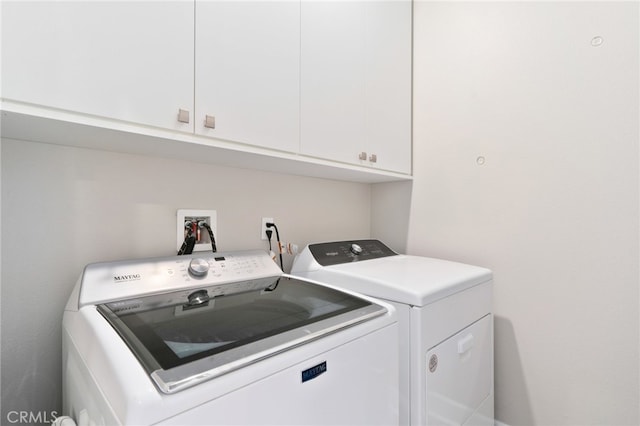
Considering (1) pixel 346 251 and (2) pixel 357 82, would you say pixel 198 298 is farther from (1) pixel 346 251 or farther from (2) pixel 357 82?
(2) pixel 357 82

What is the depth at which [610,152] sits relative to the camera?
120cm

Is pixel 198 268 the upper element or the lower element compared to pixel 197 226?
lower

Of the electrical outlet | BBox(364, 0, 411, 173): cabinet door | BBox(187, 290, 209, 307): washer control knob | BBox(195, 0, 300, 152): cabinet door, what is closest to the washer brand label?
BBox(187, 290, 209, 307): washer control knob

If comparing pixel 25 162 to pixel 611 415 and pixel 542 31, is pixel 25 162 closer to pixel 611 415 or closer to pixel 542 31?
pixel 542 31

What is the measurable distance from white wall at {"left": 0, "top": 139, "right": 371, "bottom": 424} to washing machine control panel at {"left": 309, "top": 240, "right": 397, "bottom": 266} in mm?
404

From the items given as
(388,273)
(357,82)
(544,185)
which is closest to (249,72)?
(357,82)

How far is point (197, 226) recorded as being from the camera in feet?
4.09

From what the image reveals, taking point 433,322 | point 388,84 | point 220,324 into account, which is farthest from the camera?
point 388,84

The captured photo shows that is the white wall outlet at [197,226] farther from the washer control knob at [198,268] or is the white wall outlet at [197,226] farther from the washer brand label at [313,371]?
the washer brand label at [313,371]

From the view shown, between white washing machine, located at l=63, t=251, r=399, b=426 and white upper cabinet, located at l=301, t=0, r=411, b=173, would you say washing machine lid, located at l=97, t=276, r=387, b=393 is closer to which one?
white washing machine, located at l=63, t=251, r=399, b=426

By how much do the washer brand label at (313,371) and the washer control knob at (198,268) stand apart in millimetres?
562

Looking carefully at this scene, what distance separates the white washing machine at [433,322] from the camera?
975 millimetres

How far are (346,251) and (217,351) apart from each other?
968mm

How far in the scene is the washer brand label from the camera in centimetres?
65
